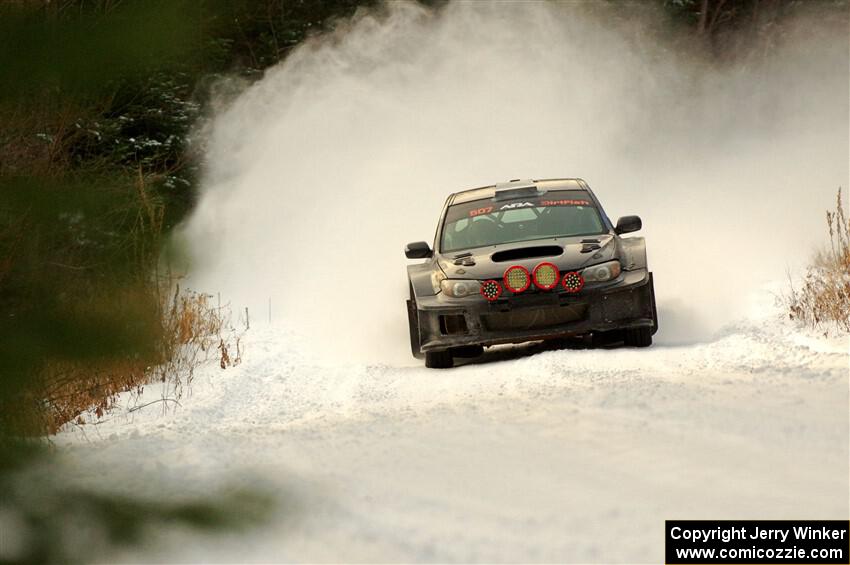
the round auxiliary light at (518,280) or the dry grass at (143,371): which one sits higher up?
the round auxiliary light at (518,280)

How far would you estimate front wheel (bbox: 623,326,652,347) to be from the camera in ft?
30.2

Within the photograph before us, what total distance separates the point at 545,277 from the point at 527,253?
47 cm

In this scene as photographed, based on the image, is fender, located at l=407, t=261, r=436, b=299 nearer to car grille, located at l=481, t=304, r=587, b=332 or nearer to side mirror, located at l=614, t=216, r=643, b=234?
car grille, located at l=481, t=304, r=587, b=332

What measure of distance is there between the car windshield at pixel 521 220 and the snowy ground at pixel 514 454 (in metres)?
1.66

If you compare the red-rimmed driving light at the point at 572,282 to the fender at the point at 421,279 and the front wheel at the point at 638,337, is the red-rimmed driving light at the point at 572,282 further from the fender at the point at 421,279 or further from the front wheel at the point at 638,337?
the fender at the point at 421,279

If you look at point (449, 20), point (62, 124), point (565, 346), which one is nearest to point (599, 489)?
point (62, 124)

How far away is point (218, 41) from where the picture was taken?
1556 millimetres

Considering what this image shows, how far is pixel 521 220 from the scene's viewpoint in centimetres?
1062

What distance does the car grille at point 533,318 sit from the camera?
8.97 m

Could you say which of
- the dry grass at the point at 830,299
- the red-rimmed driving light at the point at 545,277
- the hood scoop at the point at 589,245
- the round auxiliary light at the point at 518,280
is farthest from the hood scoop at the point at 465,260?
the dry grass at the point at 830,299

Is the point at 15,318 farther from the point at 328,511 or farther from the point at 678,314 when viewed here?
the point at 678,314

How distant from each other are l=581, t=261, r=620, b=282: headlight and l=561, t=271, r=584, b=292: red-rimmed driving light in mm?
58

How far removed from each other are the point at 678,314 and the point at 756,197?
16.1 m

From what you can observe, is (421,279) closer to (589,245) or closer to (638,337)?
(589,245)
